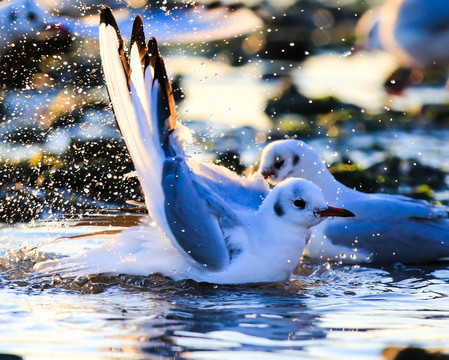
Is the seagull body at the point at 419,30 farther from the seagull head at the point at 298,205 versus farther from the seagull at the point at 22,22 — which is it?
the seagull at the point at 22,22

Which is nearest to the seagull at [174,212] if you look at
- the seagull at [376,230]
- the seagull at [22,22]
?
the seagull at [376,230]

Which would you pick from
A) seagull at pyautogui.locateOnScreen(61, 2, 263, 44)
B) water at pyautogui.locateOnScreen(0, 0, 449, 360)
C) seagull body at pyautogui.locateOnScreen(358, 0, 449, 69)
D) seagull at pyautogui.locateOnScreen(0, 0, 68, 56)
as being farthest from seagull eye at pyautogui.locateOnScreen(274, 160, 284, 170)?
seagull at pyautogui.locateOnScreen(0, 0, 68, 56)

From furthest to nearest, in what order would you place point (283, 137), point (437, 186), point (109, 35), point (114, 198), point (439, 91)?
1. point (439, 91)
2. point (283, 137)
3. point (437, 186)
4. point (114, 198)
5. point (109, 35)

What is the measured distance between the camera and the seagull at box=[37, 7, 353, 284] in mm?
3947

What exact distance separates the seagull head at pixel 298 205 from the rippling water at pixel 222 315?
0.97 ft

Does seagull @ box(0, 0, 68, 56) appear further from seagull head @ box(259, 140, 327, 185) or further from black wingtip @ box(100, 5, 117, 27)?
black wingtip @ box(100, 5, 117, 27)

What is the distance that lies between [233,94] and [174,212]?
403 centimetres

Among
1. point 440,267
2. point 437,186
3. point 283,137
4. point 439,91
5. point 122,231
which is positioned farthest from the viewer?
point 439,91

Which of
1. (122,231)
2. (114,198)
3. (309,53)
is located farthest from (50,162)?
(309,53)

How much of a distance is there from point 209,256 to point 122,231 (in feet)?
1.65

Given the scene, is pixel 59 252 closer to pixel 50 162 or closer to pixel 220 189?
pixel 220 189

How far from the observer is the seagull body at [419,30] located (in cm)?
550

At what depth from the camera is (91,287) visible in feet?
13.4

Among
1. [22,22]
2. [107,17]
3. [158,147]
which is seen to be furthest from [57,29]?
[158,147]
